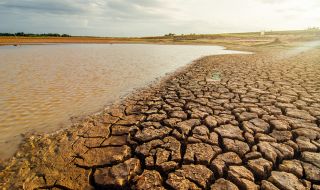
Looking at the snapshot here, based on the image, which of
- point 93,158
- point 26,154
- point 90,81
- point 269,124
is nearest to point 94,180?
point 93,158

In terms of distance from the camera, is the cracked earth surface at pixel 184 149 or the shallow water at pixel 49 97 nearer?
the cracked earth surface at pixel 184 149

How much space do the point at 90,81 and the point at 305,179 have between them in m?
5.72

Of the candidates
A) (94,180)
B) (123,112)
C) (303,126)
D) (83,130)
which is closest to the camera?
(94,180)

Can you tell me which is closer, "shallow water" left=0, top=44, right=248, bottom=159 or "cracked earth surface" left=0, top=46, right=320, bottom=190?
"cracked earth surface" left=0, top=46, right=320, bottom=190

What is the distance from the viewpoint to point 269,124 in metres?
2.92

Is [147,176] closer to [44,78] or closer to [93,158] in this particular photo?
[93,158]

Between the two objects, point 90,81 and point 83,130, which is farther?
point 90,81

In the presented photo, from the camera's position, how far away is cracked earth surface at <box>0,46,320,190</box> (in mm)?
1896

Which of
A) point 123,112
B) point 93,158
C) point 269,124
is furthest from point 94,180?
point 269,124

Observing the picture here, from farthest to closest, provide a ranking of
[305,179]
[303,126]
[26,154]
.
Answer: [303,126] < [26,154] < [305,179]

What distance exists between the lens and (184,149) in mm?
2363

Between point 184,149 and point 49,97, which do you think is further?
point 49,97

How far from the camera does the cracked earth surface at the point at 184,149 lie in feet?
6.22

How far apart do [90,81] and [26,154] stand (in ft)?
13.0
